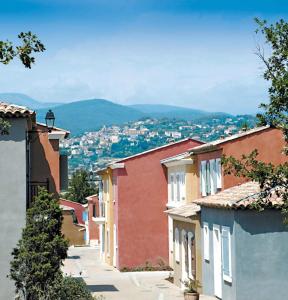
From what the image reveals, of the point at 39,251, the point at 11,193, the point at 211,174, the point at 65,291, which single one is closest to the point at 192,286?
the point at 211,174

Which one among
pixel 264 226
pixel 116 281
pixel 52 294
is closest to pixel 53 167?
pixel 52 294

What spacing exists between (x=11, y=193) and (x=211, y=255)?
8.63 meters

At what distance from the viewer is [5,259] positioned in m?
24.5

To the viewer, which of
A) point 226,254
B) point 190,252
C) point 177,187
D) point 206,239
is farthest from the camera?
point 177,187

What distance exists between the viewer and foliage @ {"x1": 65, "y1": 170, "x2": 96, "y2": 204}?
9825 centimetres

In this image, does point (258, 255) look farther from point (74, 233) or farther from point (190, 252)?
point (74, 233)

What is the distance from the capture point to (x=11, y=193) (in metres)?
24.8

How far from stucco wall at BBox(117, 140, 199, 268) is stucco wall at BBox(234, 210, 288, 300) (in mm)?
21628

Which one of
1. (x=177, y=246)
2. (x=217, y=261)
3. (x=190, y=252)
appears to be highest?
(x=177, y=246)

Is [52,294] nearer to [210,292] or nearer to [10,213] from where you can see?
[10,213]

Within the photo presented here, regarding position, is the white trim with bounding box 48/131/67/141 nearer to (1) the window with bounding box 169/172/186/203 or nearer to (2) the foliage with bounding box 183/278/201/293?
(2) the foliage with bounding box 183/278/201/293

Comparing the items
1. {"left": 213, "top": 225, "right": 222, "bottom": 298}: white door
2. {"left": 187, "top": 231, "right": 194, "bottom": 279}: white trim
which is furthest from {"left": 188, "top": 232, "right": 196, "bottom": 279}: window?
{"left": 213, "top": 225, "right": 222, "bottom": 298}: white door

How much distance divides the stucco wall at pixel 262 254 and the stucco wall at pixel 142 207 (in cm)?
2163

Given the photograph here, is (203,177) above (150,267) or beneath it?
above
